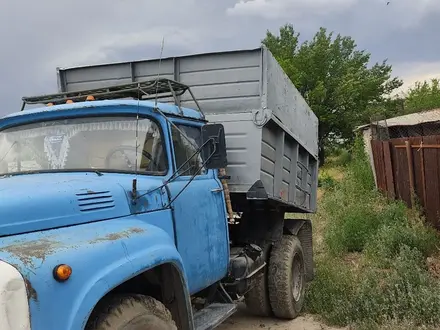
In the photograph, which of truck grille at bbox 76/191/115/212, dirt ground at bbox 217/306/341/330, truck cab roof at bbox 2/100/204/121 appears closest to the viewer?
truck grille at bbox 76/191/115/212

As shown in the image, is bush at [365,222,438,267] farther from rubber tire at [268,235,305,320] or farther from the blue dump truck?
rubber tire at [268,235,305,320]

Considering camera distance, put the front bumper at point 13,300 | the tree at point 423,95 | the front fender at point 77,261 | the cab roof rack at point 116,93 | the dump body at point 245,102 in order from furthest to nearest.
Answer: the tree at point 423,95 < the dump body at point 245,102 < the cab roof rack at point 116,93 < the front fender at point 77,261 < the front bumper at point 13,300

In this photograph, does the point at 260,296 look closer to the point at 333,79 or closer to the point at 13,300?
the point at 13,300

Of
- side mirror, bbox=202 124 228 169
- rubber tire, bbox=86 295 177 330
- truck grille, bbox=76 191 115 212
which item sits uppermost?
side mirror, bbox=202 124 228 169

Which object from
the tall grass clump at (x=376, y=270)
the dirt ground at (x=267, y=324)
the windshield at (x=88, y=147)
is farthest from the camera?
the dirt ground at (x=267, y=324)

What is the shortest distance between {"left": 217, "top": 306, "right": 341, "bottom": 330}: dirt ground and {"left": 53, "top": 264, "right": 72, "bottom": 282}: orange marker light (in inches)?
148

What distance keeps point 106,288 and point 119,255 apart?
0.22 metres

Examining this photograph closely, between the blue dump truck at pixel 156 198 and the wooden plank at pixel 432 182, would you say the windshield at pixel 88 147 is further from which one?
the wooden plank at pixel 432 182

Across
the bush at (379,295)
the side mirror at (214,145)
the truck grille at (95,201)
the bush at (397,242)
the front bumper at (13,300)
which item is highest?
the side mirror at (214,145)

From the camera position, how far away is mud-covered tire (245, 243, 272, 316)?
586 cm

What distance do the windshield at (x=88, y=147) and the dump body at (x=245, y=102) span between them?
137 cm

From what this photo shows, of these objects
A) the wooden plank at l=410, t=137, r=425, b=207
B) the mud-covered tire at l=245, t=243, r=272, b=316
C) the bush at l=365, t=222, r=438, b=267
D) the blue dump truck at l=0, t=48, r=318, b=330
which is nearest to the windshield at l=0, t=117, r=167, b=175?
the blue dump truck at l=0, t=48, r=318, b=330

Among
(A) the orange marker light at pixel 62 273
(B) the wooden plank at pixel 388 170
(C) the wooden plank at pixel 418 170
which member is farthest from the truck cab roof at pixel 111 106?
(B) the wooden plank at pixel 388 170

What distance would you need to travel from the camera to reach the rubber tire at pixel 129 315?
265 centimetres
